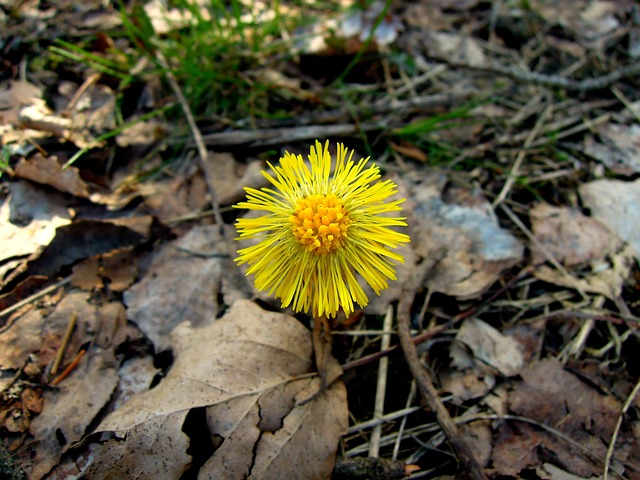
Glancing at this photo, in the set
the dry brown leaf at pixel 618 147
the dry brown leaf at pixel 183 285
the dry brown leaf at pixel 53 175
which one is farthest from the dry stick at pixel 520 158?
the dry brown leaf at pixel 53 175

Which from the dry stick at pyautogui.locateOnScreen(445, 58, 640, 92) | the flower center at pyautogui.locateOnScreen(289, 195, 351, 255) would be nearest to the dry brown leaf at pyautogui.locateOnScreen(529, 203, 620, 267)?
the dry stick at pyautogui.locateOnScreen(445, 58, 640, 92)

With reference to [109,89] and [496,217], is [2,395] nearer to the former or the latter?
[109,89]

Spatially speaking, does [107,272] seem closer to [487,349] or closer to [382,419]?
[382,419]

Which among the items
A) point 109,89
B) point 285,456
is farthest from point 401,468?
point 109,89

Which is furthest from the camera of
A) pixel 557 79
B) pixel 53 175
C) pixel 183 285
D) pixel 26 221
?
pixel 557 79

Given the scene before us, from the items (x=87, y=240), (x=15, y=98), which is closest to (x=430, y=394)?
(x=87, y=240)

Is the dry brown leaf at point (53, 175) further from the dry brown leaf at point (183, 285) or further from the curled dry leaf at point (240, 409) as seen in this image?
the curled dry leaf at point (240, 409)
